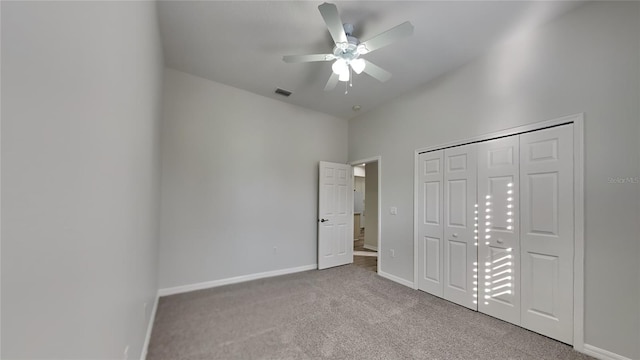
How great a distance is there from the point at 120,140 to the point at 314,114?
139 inches

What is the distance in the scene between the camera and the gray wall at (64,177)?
0.42m

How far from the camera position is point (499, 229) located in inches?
99.1

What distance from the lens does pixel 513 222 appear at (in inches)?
95.0

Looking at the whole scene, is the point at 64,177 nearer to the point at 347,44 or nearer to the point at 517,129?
the point at 347,44

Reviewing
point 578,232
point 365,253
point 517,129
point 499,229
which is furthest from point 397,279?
point 517,129

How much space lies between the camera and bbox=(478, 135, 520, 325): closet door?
2400mm

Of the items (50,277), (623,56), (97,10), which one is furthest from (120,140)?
(623,56)

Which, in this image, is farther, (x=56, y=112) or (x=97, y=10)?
(x=97, y=10)

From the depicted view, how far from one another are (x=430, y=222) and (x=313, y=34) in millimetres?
2770

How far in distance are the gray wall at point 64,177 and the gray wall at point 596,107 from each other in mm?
3248

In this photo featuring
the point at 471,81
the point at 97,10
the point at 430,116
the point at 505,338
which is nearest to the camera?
the point at 97,10

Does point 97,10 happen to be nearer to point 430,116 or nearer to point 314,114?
point 430,116

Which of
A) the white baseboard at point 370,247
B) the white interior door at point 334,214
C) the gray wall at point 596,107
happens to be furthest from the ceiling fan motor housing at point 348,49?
the white baseboard at point 370,247

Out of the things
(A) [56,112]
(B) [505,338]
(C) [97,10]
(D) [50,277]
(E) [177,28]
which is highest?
(E) [177,28]
